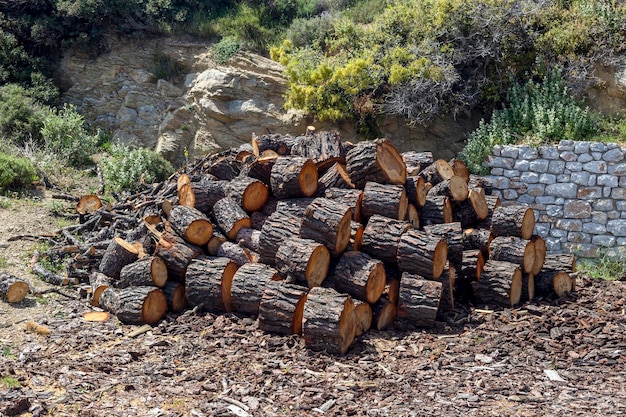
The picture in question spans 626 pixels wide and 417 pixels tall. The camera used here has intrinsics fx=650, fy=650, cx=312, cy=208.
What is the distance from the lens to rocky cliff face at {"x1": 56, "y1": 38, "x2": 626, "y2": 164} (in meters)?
12.2

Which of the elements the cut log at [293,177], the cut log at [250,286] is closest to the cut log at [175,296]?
the cut log at [250,286]

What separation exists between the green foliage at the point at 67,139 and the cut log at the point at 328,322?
8742 millimetres

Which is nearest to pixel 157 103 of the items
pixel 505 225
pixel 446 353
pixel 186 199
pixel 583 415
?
pixel 186 199

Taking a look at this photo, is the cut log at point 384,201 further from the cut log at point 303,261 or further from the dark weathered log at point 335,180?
the cut log at point 303,261

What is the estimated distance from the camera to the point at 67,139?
1346 cm

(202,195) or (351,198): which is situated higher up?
(351,198)

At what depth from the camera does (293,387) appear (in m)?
Answer: 5.55

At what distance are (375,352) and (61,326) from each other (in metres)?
3.48

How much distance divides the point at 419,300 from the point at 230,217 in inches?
96.9

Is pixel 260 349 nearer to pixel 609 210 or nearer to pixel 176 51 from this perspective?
pixel 609 210

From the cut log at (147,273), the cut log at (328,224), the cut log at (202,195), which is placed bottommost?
the cut log at (147,273)

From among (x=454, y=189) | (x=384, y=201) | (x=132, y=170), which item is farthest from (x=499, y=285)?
(x=132, y=170)

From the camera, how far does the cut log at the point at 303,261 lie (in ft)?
21.4

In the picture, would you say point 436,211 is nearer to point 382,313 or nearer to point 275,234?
point 382,313
